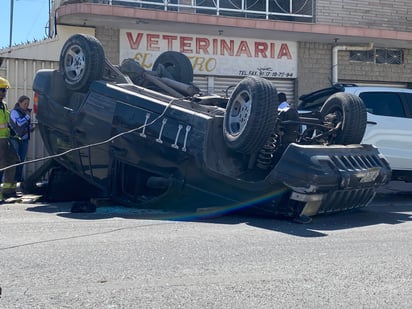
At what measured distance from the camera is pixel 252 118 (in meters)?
7.28

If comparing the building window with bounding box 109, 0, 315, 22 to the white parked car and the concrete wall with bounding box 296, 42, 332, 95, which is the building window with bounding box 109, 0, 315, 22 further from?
the white parked car

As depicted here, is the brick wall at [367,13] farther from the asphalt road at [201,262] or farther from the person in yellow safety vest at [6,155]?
the asphalt road at [201,262]

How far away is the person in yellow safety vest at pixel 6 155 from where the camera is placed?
9539 millimetres

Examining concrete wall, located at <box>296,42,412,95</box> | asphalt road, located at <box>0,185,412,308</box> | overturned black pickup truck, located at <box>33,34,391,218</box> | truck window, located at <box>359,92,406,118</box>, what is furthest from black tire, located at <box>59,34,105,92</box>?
concrete wall, located at <box>296,42,412,95</box>

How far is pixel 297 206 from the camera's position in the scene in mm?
7398

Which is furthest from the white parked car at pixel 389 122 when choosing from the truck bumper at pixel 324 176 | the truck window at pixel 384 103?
the truck bumper at pixel 324 176

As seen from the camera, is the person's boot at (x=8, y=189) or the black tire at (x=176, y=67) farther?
the black tire at (x=176, y=67)

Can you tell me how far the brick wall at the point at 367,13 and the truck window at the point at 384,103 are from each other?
4.84 m

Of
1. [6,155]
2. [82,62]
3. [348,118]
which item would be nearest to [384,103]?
[348,118]

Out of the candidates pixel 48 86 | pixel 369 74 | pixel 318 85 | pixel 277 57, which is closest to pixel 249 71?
pixel 277 57

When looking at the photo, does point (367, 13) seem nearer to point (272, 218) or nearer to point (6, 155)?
point (272, 218)

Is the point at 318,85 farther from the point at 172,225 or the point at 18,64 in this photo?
the point at 172,225

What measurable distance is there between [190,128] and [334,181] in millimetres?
1792

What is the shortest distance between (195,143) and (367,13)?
958 cm
